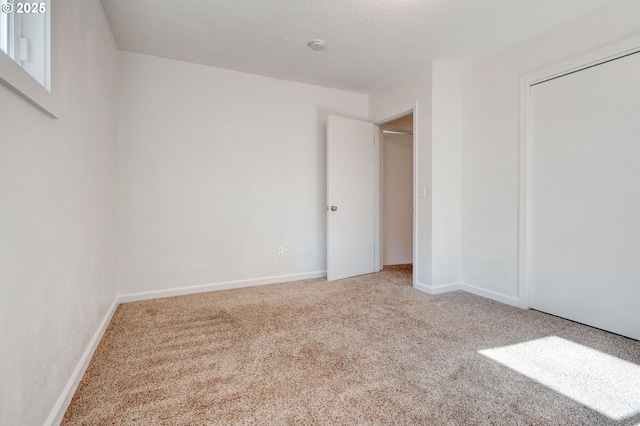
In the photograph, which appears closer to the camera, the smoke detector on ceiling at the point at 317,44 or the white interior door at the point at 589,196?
the white interior door at the point at 589,196

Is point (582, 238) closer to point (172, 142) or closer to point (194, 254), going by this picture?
point (194, 254)

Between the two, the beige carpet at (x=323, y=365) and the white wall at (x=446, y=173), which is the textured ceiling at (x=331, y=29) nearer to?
the white wall at (x=446, y=173)

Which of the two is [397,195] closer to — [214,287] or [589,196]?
[589,196]

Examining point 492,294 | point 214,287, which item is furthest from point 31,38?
point 492,294

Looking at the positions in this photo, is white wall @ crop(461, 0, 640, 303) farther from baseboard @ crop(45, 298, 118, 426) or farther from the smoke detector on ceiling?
baseboard @ crop(45, 298, 118, 426)

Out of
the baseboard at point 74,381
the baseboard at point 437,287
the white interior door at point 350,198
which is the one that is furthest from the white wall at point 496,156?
the baseboard at point 74,381

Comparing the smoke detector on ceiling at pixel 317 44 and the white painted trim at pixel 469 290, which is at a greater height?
the smoke detector on ceiling at pixel 317 44

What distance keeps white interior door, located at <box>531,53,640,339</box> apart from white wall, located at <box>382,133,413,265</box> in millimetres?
2172

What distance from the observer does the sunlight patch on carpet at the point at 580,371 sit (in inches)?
56.3

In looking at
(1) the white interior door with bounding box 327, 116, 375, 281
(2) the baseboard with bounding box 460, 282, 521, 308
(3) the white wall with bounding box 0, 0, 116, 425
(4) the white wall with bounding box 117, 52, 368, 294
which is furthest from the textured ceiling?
(2) the baseboard with bounding box 460, 282, 521, 308

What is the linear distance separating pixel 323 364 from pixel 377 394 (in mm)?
391

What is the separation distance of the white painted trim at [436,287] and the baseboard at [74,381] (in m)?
2.91

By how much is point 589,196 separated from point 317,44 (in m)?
2.58

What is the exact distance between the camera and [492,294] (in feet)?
9.83
